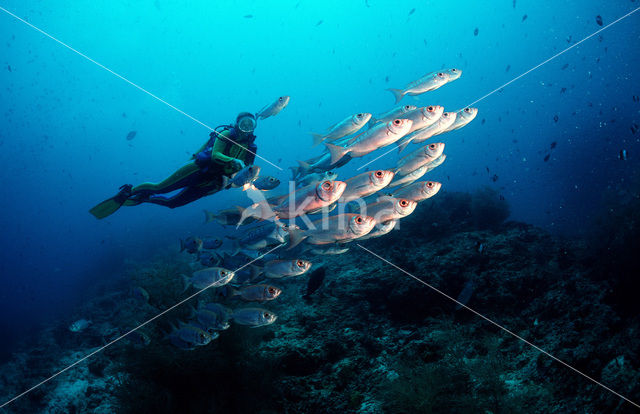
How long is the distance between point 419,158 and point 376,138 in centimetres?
95

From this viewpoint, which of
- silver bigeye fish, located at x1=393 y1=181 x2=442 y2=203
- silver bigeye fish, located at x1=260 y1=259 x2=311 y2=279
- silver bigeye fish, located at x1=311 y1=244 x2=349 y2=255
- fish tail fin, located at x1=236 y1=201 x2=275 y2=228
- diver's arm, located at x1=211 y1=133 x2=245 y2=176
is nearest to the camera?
fish tail fin, located at x1=236 y1=201 x2=275 y2=228

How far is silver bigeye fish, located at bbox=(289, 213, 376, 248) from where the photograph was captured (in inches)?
135

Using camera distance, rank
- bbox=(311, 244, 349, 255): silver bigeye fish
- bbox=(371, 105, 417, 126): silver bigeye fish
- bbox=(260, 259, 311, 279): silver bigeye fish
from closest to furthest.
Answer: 1. bbox=(260, 259, 311, 279): silver bigeye fish
2. bbox=(371, 105, 417, 126): silver bigeye fish
3. bbox=(311, 244, 349, 255): silver bigeye fish

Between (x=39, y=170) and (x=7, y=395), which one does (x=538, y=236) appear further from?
(x=39, y=170)

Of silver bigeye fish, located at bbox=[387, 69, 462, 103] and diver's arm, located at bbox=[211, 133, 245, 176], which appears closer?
silver bigeye fish, located at bbox=[387, 69, 462, 103]

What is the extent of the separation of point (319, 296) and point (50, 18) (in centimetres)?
10883

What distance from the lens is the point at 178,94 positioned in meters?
127

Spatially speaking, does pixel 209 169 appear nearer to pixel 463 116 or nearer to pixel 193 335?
pixel 193 335

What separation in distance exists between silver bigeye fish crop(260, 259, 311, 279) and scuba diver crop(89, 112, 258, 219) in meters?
2.33

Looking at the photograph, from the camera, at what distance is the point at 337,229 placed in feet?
11.8

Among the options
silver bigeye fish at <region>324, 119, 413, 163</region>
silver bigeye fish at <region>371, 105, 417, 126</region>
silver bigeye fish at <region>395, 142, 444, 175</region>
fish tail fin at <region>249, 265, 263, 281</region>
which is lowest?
fish tail fin at <region>249, 265, 263, 281</region>

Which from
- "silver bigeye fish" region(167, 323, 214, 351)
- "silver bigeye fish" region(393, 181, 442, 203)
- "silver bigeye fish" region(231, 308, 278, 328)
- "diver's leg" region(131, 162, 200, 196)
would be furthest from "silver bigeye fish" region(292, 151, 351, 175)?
"diver's leg" region(131, 162, 200, 196)

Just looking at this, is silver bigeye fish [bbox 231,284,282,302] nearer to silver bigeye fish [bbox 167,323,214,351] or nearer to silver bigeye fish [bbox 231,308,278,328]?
silver bigeye fish [bbox 231,308,278,328]

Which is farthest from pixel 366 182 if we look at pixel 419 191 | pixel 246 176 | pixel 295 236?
pixel 246 176
